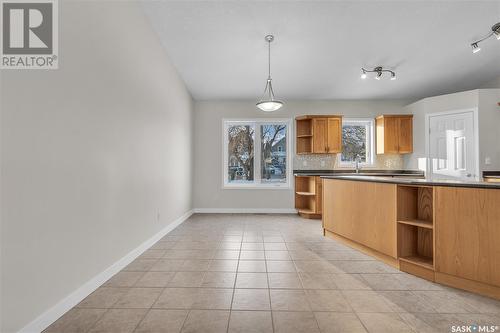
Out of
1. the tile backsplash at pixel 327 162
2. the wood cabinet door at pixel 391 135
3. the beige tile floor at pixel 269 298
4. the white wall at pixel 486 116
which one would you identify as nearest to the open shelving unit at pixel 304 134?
the tile backsplash at pixel 327 162

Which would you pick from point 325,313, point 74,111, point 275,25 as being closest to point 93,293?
point 74,111

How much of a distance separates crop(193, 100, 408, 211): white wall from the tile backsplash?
2.44ft

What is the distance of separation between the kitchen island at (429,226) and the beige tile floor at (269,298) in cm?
13

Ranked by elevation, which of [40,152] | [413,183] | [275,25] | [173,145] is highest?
[275,25]

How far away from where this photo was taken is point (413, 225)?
2.52 meters

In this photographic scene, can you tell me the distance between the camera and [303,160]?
6023 mm

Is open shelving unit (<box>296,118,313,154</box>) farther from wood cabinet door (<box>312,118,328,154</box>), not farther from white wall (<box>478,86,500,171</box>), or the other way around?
white wall (<box>478,86,500,171</box>)

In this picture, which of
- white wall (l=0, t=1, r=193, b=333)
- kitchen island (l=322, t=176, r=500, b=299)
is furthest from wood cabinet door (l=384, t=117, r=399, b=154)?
white wall (l=0, t=1, r=193, b=333)

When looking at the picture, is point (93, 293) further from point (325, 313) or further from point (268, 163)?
point (268, 163)

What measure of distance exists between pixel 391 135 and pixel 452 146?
3.76ft

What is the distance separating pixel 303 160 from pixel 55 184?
16.8 feet

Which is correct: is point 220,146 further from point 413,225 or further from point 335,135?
point 413,225

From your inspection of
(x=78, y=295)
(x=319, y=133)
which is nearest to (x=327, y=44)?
(x=319, y=133)

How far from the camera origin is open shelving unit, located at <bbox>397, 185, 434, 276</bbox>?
2.53 metres
